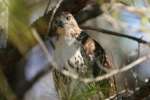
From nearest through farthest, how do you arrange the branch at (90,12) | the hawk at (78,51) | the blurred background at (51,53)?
the blurred background at (51,53) → the hawk at (78,51) → the branch at (90,12)

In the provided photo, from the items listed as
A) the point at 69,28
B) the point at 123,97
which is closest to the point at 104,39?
the point at 69,28

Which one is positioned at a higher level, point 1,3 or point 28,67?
point 1,3

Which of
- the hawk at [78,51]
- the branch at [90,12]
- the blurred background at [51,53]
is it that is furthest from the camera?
the branch at [90,12]

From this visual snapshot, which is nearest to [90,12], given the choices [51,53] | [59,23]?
[59,23]

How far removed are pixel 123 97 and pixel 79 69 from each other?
0.48 meters

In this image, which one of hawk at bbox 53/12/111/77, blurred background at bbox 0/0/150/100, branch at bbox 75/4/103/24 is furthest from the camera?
branch at bbox 75/4/103/24

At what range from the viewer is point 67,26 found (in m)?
2.52

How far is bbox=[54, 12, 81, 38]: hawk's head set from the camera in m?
2.22

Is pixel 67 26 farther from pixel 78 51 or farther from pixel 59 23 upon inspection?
pixel 78 51

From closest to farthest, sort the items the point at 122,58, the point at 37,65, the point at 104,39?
1. the point at 37,65
2. the point at 122,58
3. the point at 104,39

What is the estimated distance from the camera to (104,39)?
287 cm

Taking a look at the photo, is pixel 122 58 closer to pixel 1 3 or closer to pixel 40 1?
pixel 40 1

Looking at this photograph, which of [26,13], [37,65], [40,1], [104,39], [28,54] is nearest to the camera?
[26,13]

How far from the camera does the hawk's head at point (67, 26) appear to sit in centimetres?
222
